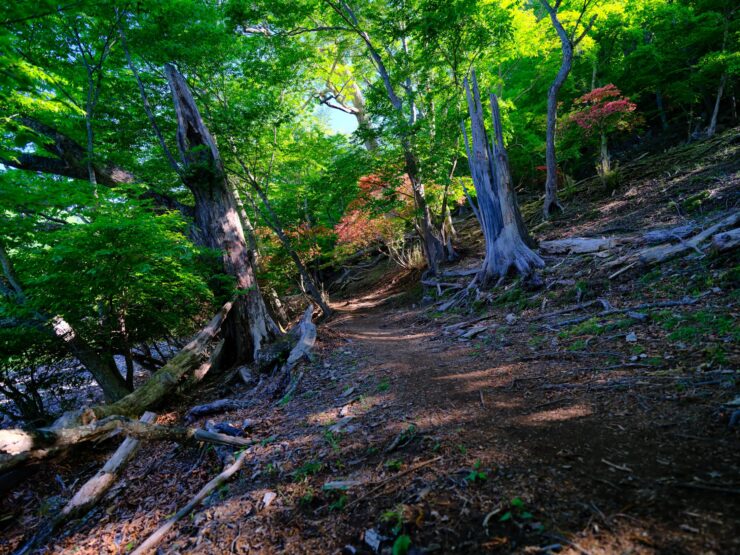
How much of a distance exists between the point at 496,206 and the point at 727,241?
4014 mm

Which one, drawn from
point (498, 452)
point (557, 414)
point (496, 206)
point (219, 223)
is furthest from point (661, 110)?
point (498, 452)

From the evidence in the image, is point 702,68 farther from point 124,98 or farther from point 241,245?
point 124,98

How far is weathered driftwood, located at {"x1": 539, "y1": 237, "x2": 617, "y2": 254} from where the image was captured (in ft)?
19.5

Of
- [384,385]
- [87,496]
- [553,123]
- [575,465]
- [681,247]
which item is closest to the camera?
[575,465]

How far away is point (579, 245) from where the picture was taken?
6.36 metres

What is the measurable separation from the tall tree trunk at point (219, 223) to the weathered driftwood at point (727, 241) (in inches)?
280

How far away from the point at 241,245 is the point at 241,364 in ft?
8.01

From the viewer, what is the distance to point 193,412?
421 cm

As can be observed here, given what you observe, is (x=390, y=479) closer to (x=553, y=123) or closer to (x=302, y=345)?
(x=302, y=345)

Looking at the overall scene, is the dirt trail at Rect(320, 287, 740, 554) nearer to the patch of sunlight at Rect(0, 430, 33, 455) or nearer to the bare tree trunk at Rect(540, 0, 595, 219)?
the patch of sunlight at Rect(0, 430, 33, 455)

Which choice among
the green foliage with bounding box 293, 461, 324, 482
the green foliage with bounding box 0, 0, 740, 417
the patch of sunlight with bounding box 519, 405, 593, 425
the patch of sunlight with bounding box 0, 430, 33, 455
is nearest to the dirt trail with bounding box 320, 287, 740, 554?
the patch of sunlight with bounding box 519, 405, 593, 425

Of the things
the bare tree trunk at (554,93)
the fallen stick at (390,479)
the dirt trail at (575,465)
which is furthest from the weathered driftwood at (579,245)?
the fallen stick at (390,479)

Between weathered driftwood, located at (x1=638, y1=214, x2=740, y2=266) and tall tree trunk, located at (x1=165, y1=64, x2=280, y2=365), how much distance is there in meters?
6.72

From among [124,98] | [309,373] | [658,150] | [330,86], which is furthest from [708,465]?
[330,86]
